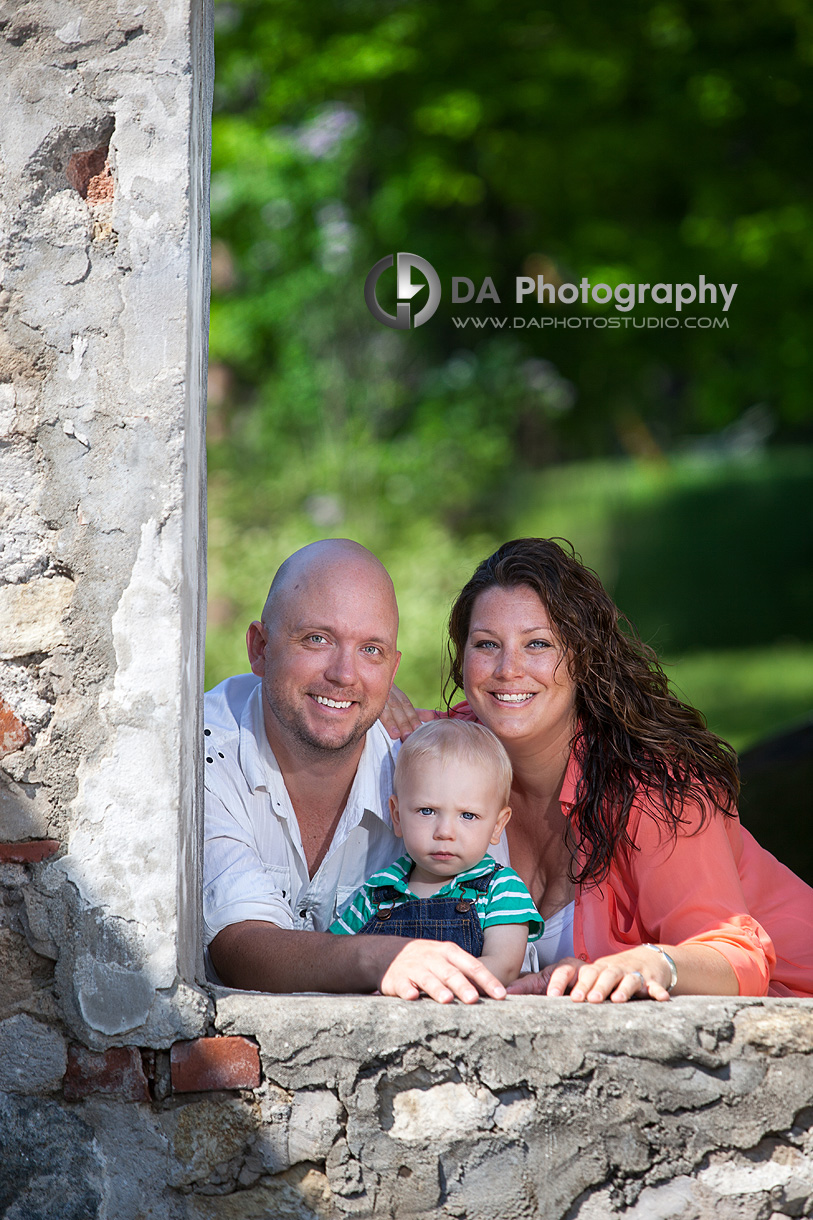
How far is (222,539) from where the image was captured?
9.37 meters

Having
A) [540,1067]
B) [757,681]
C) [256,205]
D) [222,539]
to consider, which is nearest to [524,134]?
[256,205]

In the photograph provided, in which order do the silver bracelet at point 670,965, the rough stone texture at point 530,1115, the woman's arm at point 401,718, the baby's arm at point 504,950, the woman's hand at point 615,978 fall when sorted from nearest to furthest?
the rough stone texture at point 530,1115 < the woman's hand at point 615,978 < the silver bracelet at point 670,965 < the baby's arm at point 504,950 < the woman's arm at point 401,718

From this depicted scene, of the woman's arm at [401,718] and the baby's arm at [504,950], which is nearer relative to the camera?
the baby's arm at [504,950]

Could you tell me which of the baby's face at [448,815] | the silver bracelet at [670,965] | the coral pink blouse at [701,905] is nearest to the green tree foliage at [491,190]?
the coral pink blouse at [701,905]

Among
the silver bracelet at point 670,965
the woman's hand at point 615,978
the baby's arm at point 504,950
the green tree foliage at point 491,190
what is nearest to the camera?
the woman's hand at point 615,978

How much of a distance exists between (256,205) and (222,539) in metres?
3.08

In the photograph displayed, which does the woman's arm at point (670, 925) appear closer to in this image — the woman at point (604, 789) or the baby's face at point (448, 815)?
the woman at point (604, 789)

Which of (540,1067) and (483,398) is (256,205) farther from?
(540,1067)

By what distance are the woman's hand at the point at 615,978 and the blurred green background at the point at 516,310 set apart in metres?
5.77

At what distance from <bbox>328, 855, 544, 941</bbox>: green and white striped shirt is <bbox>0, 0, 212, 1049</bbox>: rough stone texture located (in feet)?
1.91

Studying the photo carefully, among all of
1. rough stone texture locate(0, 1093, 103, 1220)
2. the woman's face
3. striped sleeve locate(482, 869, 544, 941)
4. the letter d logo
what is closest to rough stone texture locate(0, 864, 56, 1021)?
rough stone texture locate(0, 1093, 103, 1220)

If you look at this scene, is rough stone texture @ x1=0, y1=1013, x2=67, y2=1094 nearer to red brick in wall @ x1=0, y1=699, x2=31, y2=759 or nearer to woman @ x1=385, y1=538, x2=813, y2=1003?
red brick in wall @ x1=0, y1=699, x2=31, y2=759

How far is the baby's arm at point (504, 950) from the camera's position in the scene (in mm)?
2164

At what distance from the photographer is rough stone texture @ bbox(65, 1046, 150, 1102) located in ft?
5.82
